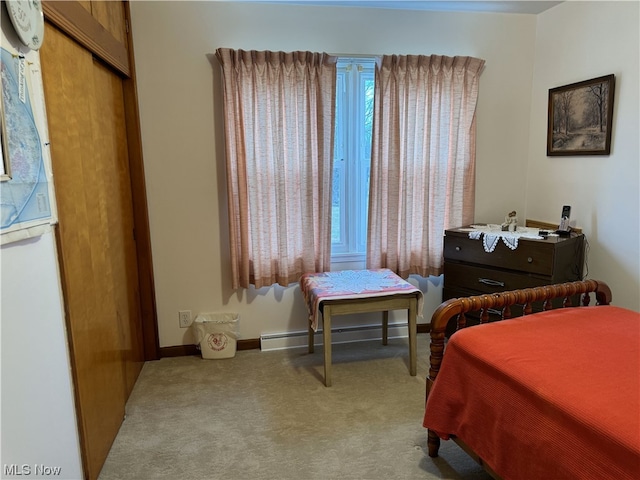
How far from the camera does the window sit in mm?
3049

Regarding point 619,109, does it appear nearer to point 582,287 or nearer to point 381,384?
point 582,287

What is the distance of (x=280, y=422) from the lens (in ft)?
7.40

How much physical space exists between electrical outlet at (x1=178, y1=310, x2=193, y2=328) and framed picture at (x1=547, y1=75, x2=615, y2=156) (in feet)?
9.55

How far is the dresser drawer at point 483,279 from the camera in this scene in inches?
109

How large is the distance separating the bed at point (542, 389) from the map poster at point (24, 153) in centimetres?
152

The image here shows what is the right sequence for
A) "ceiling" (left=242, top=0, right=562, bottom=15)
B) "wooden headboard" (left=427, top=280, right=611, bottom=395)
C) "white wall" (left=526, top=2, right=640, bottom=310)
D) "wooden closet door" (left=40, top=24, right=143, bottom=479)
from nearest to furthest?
"wooden closet door" (left=40, top=24, right=143, bottom=479) → "wooden headboard" (left=427, top=280, right=611, bottom=395) → "white wall" (left=526, top=2, right=640, bottom=310) → "ceiling" (left=242, top=0, right=562, bottom=15)

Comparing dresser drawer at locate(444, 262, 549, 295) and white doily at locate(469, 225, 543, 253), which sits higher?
white doily at locate(469, 225, 543, 253)

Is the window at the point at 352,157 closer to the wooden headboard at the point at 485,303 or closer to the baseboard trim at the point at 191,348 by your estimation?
the baseboard trim at the point at 191,348

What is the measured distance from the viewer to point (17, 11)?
1.26 m

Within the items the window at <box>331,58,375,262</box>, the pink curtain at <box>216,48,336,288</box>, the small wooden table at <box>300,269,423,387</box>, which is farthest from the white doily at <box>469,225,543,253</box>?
the pink curtain at <box>216,48,336,288</box>

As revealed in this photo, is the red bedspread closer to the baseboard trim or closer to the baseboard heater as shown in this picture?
the baseboard trim

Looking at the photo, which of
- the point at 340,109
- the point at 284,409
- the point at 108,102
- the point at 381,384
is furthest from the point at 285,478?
the point at 340,109

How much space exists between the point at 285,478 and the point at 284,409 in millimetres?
543

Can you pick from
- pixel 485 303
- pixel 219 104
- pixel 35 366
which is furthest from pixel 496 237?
pixel 35 366
